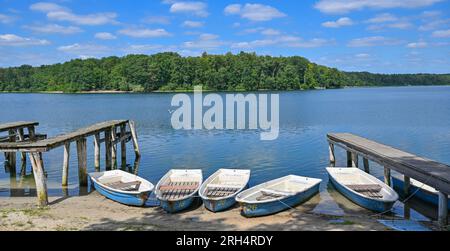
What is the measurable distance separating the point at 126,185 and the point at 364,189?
30.9 ft

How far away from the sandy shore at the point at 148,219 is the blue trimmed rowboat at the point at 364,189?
1139mm

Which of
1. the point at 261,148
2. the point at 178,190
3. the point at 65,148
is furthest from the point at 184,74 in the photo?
the point at 178,190

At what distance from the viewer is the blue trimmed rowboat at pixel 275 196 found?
13656 millimetres

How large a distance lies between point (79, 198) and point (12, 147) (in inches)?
131

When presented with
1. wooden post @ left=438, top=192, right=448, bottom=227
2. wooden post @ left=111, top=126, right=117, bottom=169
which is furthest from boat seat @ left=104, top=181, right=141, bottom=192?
wooden post @ left=438, top=192, right=448, bottom=227

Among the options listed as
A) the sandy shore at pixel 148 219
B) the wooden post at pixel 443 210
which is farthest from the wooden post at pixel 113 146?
the wooden post at pixel 443 210

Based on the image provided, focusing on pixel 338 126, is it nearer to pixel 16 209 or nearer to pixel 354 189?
pixel 354 189

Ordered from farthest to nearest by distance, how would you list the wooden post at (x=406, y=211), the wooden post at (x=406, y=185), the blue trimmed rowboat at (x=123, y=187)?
1. the wooden post at (x=406, y=185)
2. the blue trimmed rowboat at (x=123, y=187)
3. the wooden post at (x=406, y=211)

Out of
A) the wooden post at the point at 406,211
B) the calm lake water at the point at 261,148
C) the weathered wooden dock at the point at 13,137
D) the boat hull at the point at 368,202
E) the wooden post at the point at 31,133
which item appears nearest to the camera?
the boat hull at the point at 368,202

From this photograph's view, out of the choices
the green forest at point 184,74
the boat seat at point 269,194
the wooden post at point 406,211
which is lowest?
the wooden post at point 406,211

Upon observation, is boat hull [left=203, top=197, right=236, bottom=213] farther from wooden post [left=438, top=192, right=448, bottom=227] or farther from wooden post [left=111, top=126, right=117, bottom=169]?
wooden post [left=111, top=126, right=117, bottom=169]

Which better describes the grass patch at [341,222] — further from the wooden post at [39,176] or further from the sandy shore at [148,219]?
the wooden post at [39,176]

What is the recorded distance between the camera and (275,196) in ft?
48.8
